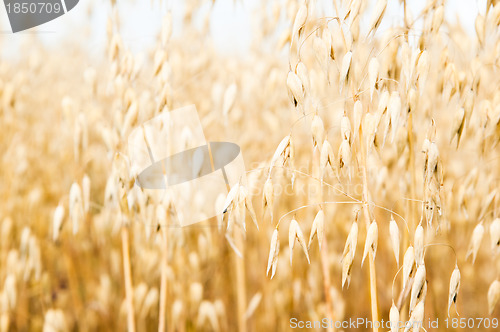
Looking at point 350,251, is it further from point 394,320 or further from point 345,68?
point 345,68

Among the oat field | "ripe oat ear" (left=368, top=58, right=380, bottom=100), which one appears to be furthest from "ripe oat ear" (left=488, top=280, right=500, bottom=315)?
Result: "ripe oat ear" (left=368, top=58, right=380, bottom=100)

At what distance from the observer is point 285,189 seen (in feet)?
4.35

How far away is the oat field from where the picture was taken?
0.70 m

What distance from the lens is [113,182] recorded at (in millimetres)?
958

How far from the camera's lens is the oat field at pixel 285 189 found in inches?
27.5

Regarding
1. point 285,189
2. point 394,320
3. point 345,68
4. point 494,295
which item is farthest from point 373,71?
point 285,189

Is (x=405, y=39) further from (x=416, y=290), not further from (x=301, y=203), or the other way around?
(x=301, y=203)

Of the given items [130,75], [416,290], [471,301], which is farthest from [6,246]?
[471,301]

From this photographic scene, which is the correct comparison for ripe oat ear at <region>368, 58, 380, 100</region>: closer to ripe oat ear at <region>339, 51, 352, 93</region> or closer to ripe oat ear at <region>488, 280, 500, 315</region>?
ripe oat ear at <region>339, 51, 352, 93</region>

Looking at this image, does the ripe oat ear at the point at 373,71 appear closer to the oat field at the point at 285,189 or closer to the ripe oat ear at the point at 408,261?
the oat field at the point at 285,189

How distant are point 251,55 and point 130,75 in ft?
2.94

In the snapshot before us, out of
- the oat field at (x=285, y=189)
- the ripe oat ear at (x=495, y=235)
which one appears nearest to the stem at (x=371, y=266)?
the oat field at (x=285, y=189)

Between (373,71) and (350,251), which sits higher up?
(373,71)

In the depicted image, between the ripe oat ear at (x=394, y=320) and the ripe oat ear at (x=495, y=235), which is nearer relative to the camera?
the ripe oat ear at (x=394, y=320)
